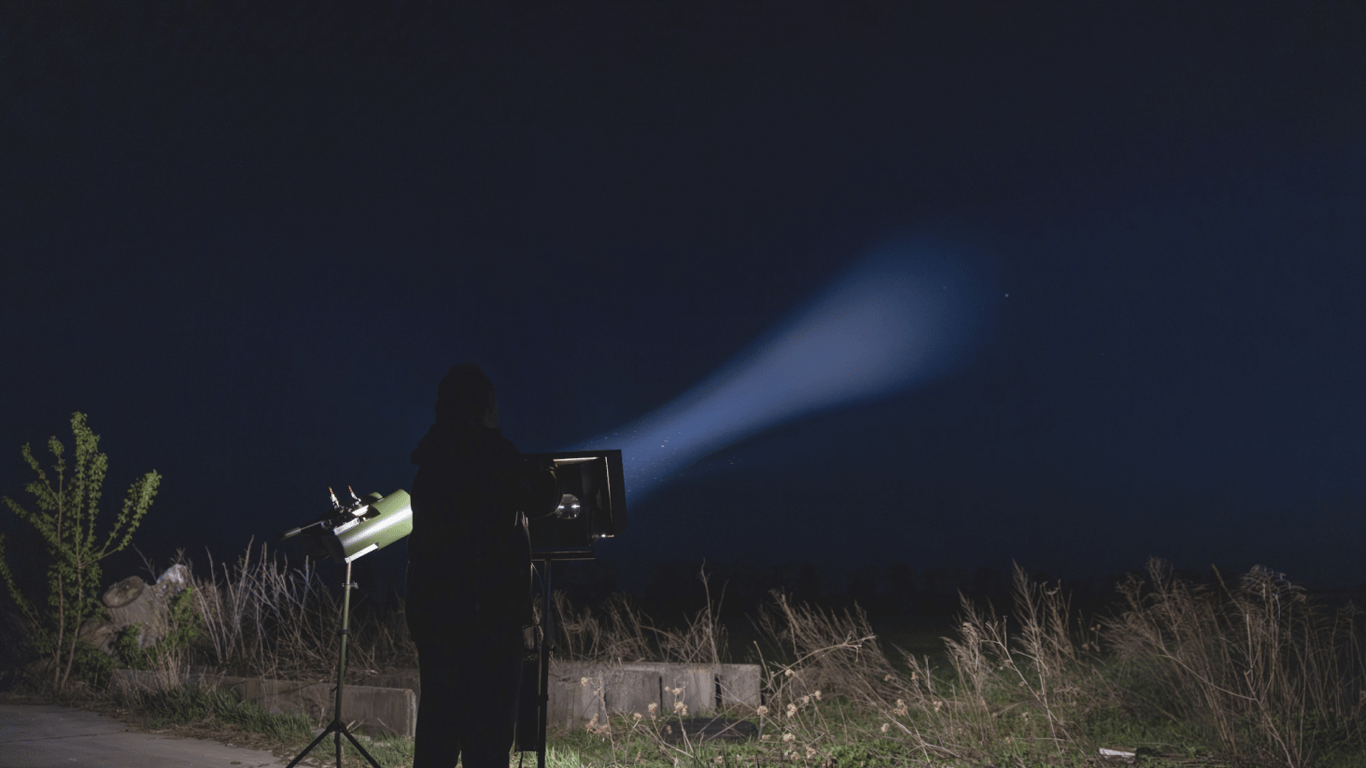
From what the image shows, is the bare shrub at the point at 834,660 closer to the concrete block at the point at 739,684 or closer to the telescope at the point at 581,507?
the concrete block at the point at 739,684

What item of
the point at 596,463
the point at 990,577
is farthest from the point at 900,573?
the point at 596,463

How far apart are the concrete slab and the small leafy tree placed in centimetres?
202

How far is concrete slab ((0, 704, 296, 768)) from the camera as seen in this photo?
220 inches

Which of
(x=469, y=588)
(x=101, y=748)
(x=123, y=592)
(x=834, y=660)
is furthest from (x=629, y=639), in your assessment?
(x=123, y=592)

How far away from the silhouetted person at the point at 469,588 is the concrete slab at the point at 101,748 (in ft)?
9.86

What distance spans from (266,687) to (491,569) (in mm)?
5228

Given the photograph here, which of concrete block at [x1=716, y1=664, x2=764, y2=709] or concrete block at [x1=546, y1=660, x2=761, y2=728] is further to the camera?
concrete block at [x1=716, y1=664, x2=764, y2=709]

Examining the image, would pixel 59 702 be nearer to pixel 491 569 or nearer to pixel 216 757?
pixel 216 757

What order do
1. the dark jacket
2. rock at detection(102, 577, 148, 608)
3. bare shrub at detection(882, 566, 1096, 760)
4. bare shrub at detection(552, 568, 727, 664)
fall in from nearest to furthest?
the dark jacket < bare shrub at detection(882, 566, 1096, 760) < bare shrub at detection(552, 568, 727, 664) < rock at detection(102, 577, 148, 608)

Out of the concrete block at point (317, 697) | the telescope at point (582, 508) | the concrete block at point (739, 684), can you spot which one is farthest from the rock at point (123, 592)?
the telescope at point (582, 508)

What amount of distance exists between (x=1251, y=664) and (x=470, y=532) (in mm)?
4943

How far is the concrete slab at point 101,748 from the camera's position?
18.3 ft

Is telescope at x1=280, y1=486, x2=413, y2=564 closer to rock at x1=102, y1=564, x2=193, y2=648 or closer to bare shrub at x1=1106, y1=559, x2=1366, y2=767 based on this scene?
bare shrub at x1=1106, y1=559, x2=1366, y2=767

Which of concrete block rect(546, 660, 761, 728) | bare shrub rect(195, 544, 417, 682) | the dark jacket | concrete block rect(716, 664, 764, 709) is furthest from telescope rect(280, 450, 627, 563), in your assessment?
bare shrub rect(195, 544, 417, 682)
